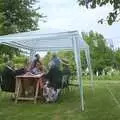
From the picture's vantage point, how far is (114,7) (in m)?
13.2

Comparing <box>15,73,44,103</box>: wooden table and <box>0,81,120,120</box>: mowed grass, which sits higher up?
<box>15,73,44,103</box>: wooden table

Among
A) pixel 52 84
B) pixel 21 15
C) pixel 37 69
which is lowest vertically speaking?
pixel 52 84

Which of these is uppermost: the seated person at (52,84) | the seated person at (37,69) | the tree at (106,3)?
the tree at (106,3)

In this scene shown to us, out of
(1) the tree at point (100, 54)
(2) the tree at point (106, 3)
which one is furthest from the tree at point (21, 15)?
(1) the tree at point (100, 54)

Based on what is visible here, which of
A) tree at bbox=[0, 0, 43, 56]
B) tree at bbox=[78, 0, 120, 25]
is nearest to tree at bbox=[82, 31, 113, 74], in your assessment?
tree at bbox=[0, 0, 43, 56]

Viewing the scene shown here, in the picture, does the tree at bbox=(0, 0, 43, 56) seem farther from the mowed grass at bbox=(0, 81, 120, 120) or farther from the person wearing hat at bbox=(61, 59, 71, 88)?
the mowed grass at bbox=(0, 81, 120, 120)

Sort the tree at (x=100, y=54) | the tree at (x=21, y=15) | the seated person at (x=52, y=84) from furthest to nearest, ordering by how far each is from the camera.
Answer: the tree at (x=100, y=54)
the tree at (x=21, y=15)
the seated person at (x=52, y=84)

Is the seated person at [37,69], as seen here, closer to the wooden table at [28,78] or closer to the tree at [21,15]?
the wooden table at [28,78]

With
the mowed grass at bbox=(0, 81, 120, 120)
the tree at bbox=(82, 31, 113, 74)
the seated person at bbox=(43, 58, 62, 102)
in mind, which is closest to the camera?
the mowed grass at bbox=(0, 81, 120, 120)

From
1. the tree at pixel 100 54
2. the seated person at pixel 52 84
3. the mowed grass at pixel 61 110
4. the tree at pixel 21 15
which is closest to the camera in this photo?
the mowed grass at pixel 61 110

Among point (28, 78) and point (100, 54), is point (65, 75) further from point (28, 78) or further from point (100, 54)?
point (100, 54)

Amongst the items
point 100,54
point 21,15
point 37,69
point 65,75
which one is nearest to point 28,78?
point 37,69

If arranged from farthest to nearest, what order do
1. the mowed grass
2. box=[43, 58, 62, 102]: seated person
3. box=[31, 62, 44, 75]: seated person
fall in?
box=[31, 62, 44, 75]: seated person < box=[43, 58, 62, 102]: seated person < the mowed grass

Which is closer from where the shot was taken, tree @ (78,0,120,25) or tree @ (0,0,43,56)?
tree @ (78,0,120,25)
